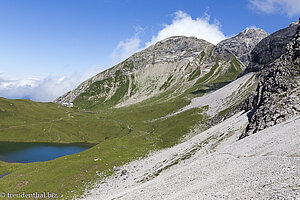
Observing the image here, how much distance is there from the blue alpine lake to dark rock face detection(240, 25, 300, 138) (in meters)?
95.4

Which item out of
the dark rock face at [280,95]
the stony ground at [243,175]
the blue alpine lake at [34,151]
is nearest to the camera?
the stony ground at [243,175]

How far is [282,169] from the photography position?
23.4 meters

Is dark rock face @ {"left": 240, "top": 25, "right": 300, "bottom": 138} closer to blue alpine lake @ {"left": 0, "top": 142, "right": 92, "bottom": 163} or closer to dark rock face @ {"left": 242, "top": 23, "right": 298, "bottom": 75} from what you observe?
blue alpine lake @ {"left": 0, "top": 142, "right": 92, "bottom": 163}

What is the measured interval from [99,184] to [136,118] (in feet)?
372

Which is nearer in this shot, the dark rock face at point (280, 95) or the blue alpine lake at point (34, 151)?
the dark rock face at point (280, 95)

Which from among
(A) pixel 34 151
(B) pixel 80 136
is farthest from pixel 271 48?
(A) pixel 34 151

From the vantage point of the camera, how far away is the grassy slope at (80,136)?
5934cm

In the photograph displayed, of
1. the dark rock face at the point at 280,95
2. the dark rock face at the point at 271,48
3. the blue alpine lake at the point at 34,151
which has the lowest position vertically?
the dark rock face at the point at 280,95

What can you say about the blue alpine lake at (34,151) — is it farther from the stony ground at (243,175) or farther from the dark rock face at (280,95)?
the dark rock face at (280,95)

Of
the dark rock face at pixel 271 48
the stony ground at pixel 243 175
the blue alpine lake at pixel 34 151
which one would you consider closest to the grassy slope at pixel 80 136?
the blue alpine lake at pixel 34 151

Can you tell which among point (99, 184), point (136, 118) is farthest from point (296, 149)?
point (136, 118)

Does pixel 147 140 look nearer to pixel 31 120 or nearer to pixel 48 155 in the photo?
pixel 48 155

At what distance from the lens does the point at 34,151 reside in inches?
4341

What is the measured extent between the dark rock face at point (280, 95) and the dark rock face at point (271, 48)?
105 meters
